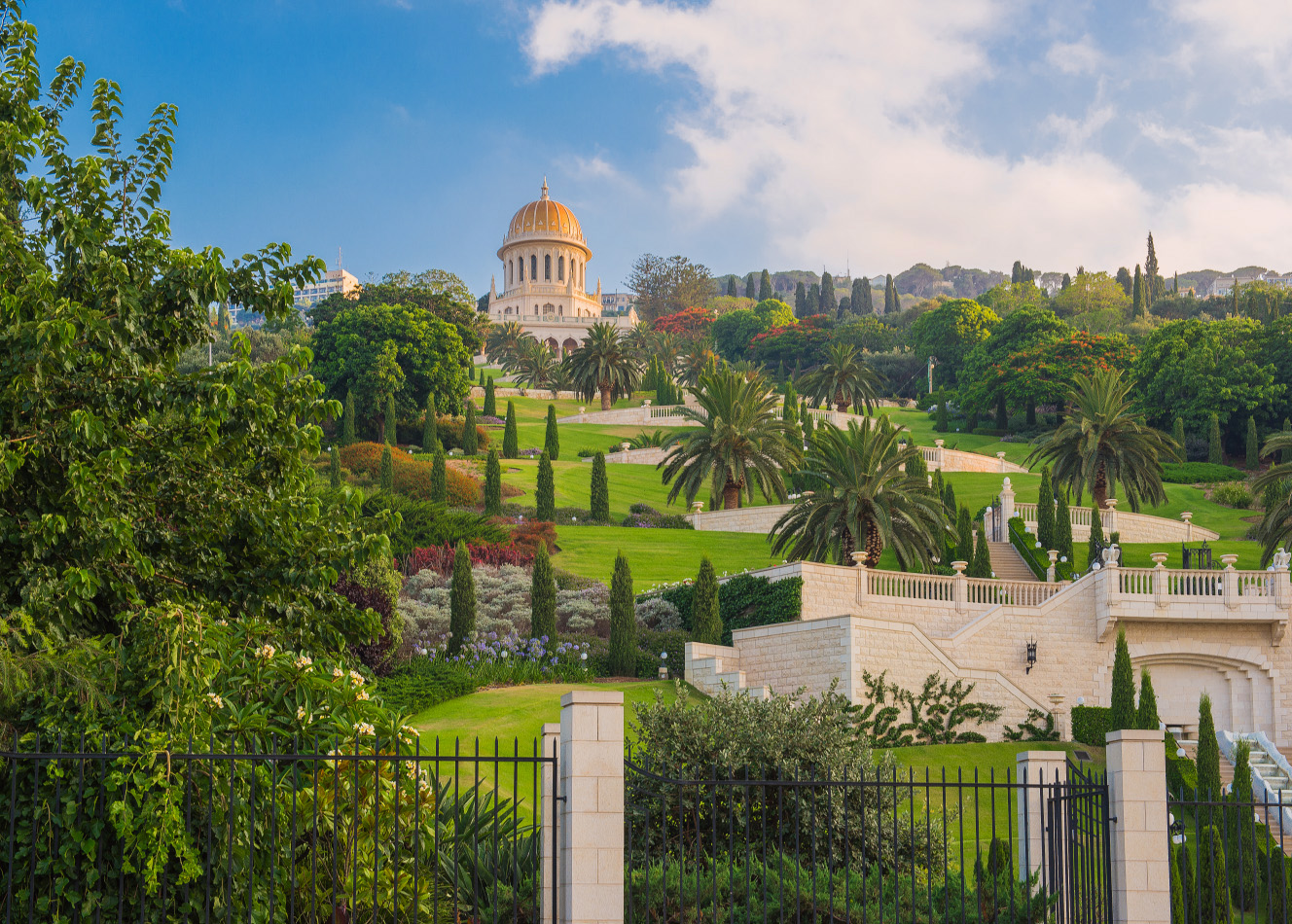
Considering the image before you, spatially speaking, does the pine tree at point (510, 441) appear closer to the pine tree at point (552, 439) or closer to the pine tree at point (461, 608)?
the pine tree at point (552, 439)

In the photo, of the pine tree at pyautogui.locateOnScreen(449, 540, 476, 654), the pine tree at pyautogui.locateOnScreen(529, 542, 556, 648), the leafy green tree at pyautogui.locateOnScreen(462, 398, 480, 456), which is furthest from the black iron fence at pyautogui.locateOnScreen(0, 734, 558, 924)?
the leafy green tree at pyautogui.locateOnScreen(462, 398, 480, 456)

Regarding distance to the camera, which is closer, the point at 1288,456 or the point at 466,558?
the point at 466,558

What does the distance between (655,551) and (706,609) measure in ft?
36.8

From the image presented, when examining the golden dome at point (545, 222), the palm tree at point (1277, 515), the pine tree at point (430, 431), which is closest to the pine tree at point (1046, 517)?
the palm tree at point (1277, 515)

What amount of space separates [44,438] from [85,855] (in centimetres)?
388

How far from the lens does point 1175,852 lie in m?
16.1

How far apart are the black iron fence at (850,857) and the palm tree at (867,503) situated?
17564mm

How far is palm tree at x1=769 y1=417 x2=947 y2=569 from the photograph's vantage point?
33.4 meters

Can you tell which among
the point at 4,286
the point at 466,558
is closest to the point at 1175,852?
the point at 4,286

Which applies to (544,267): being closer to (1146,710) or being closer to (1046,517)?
(1046,517)

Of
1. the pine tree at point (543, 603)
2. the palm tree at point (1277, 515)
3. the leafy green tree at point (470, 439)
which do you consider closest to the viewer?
the pine tree at point (543, 603)

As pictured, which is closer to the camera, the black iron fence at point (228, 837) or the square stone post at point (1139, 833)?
the black iron fence at point (228, 837)

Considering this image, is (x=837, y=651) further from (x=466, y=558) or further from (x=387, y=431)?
(x=387, y=431)

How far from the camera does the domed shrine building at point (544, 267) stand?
132 m
